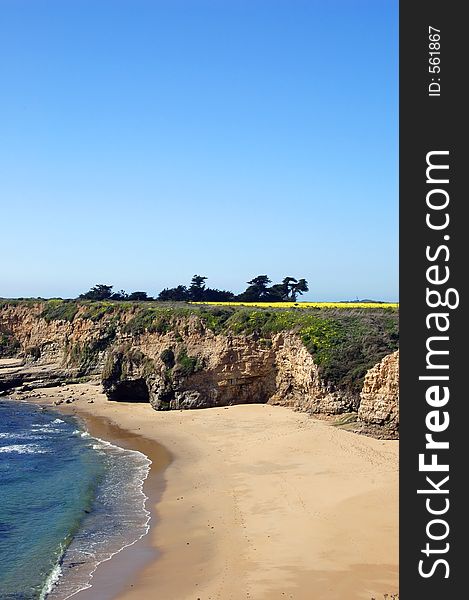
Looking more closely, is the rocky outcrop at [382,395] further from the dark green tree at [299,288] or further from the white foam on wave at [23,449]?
the dark green tree at [299,288]

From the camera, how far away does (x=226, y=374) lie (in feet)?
128

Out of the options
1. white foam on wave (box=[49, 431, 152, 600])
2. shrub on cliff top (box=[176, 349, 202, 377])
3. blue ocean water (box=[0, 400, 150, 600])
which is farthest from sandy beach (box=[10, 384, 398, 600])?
shrub on cliff top (box=[176, 349, 202, 377])

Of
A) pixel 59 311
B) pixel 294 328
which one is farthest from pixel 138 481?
pixel 59 311

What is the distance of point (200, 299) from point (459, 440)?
78.5 m

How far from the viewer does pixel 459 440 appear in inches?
324

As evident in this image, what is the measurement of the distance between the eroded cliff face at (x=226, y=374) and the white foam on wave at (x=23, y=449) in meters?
9.96

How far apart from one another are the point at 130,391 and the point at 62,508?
21199 mm

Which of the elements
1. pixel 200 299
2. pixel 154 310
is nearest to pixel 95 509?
pixel 154 310

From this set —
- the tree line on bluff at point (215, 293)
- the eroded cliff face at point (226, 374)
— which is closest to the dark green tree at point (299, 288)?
the tree line on bluff at point (215, 293)

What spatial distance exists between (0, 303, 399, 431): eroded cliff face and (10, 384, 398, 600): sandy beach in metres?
1.93

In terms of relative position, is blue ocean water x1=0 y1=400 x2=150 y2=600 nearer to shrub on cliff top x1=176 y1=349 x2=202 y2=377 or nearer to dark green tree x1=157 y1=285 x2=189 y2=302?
shrub on cliff top x1=176 y1=349 x2=202 y2=377

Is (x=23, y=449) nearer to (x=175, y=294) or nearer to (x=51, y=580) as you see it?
(x=51, y=580)

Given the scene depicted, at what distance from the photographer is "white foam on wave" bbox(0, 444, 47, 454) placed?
3058 centimetres

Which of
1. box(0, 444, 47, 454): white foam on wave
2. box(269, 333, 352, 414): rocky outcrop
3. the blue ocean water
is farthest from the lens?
box(269, 333, 352, 414): rocky outcrop
